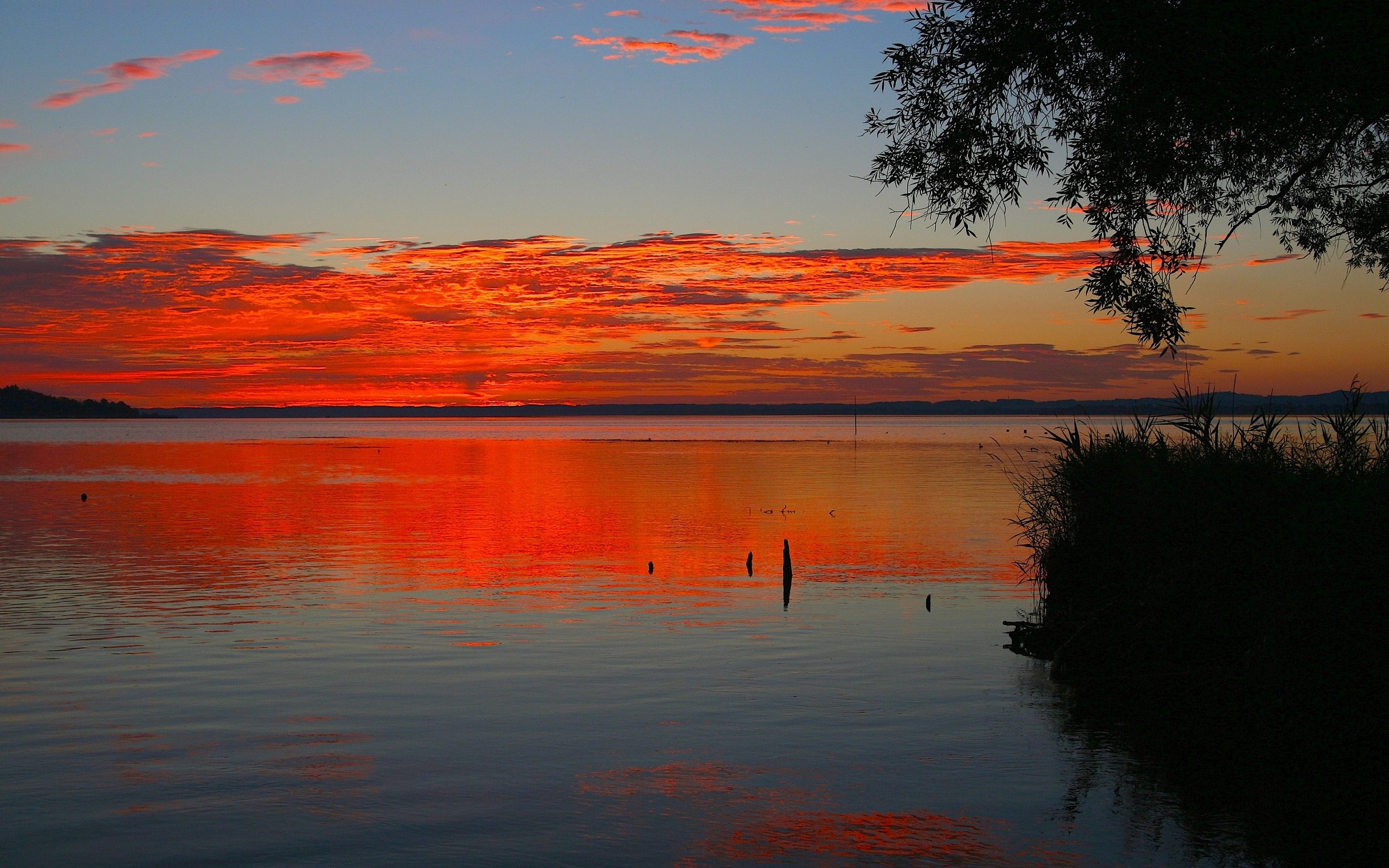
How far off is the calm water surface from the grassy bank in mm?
1199

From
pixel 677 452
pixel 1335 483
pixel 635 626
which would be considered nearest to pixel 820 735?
pixel 1335 483

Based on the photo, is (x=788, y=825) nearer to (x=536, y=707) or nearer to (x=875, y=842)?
(x=875, y=842)

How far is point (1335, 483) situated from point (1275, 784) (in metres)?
4.21

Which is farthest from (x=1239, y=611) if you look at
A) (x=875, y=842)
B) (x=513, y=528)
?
(x=513, y=528)

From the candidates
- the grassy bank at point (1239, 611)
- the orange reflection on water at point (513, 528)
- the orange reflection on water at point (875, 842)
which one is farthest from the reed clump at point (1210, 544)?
the orange reflection on water at point (513, 528)

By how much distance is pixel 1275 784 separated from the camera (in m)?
13.9

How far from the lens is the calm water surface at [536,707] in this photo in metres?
12.6

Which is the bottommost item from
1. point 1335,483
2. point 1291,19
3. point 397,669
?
point 397,669

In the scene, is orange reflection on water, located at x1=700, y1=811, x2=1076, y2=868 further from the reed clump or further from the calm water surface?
the reed clump

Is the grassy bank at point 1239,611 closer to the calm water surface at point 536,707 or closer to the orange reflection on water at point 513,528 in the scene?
the calm water surface at point 536,707

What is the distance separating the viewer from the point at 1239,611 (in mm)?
16203

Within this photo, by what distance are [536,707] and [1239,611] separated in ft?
35.8

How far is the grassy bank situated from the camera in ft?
44.0

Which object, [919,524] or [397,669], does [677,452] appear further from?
[397,669]
